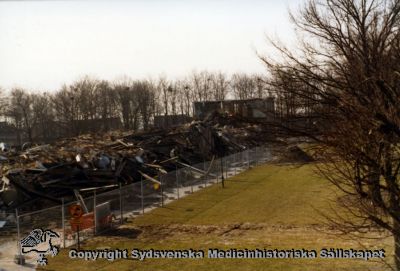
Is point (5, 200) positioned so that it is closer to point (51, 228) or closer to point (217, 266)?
point (51, 228)

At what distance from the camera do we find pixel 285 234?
1820 centimetres

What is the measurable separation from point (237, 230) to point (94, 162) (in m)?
15.4

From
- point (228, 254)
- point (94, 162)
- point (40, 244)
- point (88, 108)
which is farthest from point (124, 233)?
point (88, 108)

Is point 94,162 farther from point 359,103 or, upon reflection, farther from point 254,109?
point 359,103

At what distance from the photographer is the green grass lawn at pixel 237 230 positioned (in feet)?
46.9

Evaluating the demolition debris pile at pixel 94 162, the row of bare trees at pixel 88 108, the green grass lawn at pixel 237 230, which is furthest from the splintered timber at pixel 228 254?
the row of bare trees at pixel 88 108

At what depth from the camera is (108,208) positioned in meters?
20.8

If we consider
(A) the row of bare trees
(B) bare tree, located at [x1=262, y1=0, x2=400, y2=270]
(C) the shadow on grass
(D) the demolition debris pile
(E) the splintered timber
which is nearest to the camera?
(B) bare tree, located at [x1=262, y1=0, x2=400, y2=270]

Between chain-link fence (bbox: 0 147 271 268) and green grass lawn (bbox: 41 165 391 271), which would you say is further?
chain-link fence (bbox: 0 147 271 268)

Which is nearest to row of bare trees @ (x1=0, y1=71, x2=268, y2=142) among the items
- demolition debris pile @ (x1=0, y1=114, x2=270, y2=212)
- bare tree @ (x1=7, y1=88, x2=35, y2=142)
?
bare tree @ (x1=7, y1=88, x2=35, y2=142)

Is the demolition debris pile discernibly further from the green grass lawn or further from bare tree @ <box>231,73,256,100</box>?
bare tree @ <box>231,73,256,100</box>

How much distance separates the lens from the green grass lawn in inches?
563

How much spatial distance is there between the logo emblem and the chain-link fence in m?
0.33

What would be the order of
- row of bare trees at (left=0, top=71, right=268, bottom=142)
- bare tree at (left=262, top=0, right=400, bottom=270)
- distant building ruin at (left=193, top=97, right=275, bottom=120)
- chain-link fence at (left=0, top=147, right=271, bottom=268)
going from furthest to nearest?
row of bare trees at (left=0, top=71, right=268, bottom=142), chain-link fence at (left=0, top=147, right=271, bottom=268), distant building ruin at (left=193, top=97, right=275, bottom=120), bare tree at (left=262, top=0, right=400, bottom=270)
